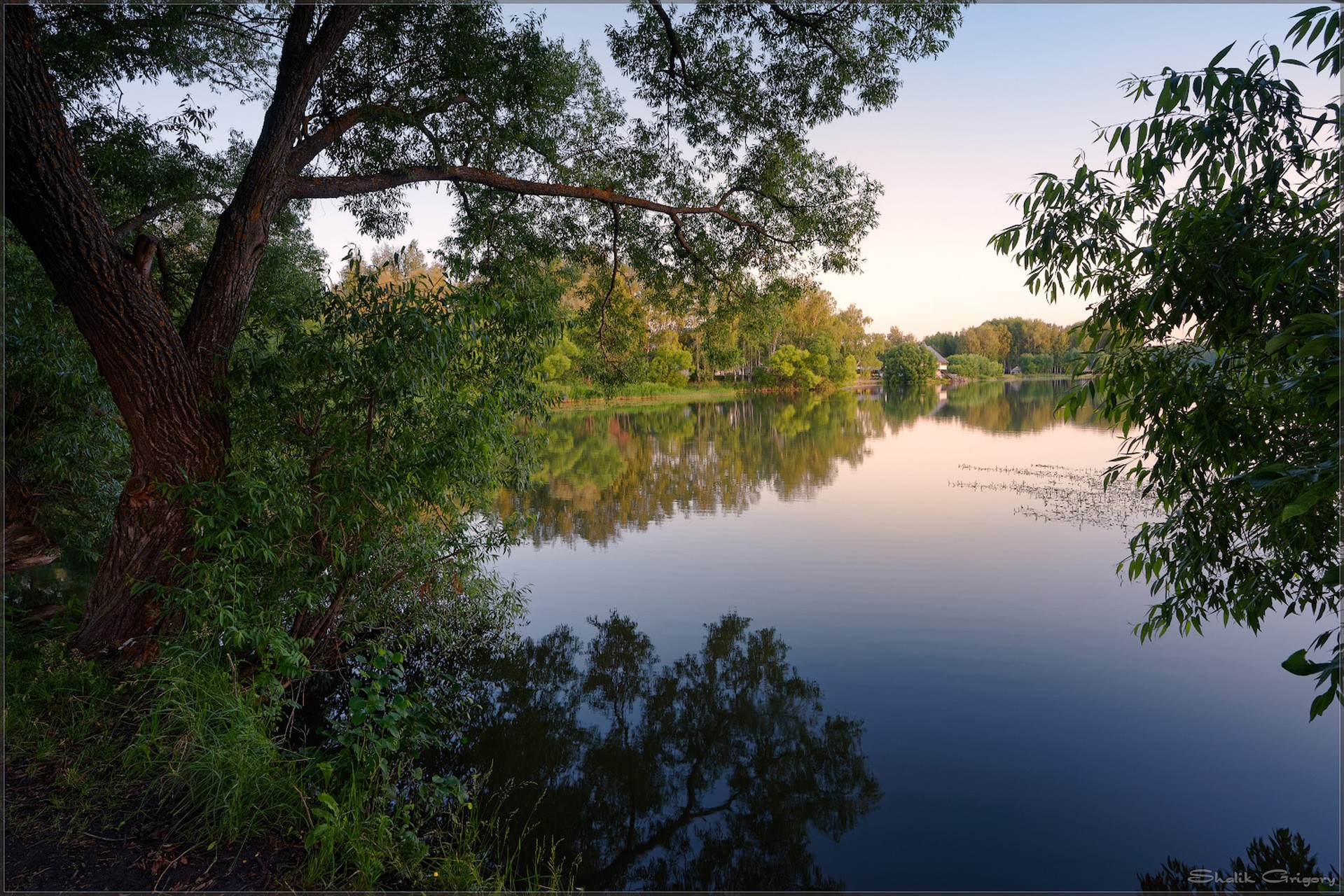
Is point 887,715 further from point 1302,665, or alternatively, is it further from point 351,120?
point 351,120

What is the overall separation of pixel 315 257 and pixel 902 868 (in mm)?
14477

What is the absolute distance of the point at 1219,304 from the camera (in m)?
3.21

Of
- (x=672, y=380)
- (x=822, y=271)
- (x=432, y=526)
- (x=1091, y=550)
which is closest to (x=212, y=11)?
(x=432, y=526)

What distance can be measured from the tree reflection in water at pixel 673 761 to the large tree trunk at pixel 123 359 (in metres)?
2.64

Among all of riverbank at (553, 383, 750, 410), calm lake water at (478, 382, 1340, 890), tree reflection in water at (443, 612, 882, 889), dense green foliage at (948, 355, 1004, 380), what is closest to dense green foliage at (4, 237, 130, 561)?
tree reflection in water at (443, 612, 882, 889)

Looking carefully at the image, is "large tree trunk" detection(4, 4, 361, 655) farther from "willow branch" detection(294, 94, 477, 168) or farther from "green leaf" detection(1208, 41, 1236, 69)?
"green leaf" detection(1208, 41, 1236, 69)

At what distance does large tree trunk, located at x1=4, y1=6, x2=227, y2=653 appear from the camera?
14.8ft

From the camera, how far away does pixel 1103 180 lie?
12.2 ft

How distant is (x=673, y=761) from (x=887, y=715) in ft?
6.84

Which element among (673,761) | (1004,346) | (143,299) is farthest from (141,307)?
(1004,346)

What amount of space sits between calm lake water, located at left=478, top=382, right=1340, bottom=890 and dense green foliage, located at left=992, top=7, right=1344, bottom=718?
2370 millimetres

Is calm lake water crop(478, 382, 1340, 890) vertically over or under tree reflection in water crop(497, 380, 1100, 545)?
under

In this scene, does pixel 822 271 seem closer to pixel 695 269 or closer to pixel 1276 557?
pixel 695 269

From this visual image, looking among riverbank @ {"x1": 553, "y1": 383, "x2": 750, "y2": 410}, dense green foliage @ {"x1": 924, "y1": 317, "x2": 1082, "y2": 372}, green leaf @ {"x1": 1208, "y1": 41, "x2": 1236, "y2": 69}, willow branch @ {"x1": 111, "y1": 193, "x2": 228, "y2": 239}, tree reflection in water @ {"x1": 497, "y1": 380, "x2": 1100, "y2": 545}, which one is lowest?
tree reflection in water @ {"x1": 497, "y1": 380, "x2": 1100, "y2": 545}
